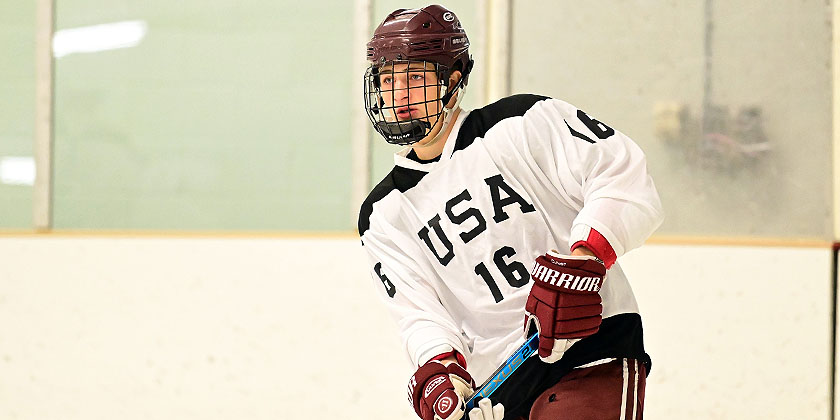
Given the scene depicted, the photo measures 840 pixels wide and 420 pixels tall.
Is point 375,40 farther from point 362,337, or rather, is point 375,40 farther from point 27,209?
point 27,209

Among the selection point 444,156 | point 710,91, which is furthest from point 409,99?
point 710,91

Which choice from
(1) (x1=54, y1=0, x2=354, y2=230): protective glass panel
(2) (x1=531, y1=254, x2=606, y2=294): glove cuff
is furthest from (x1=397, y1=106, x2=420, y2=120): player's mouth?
(1) (x1=54, y1=0, x2=354, y2=230): protective glass panel

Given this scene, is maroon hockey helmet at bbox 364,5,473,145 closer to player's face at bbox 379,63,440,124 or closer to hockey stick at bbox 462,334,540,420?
player's face at bbox 379,63,440,124

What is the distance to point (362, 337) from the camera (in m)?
2.73

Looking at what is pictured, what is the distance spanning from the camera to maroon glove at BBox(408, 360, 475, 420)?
1388 millimetres

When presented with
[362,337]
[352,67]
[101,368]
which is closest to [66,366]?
[101,368]

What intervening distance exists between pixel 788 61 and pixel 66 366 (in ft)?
7.71

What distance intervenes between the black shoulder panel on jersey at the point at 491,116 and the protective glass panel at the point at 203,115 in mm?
1586

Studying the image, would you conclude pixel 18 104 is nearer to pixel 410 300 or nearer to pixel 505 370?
pixel 410 300

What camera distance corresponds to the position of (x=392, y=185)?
1608 mm

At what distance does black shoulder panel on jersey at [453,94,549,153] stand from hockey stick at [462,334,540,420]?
336 mm

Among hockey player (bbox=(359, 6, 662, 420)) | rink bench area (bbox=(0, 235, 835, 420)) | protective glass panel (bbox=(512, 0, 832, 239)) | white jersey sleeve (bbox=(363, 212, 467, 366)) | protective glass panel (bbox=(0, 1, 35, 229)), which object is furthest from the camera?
protective glass panel (bbox=(0, 1, 35, 229))

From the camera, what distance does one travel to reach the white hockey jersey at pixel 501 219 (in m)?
1.38

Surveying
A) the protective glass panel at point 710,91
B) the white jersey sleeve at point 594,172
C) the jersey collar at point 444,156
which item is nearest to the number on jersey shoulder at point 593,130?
the white jersey sleeve at point 594,172
